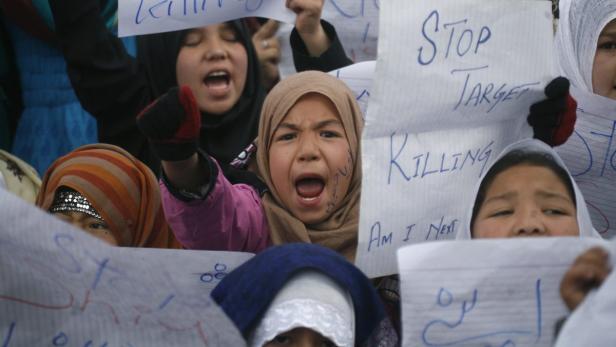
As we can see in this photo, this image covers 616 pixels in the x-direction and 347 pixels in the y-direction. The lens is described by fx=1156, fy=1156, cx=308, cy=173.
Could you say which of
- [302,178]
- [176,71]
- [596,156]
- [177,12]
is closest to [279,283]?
[302,178]

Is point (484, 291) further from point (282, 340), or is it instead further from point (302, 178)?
point (302, 178)

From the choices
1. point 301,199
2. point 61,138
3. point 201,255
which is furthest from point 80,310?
point 61,138

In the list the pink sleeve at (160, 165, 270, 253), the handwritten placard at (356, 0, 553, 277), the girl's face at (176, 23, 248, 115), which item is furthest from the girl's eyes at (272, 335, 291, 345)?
the girl's face at (176, 23, 248, 115)

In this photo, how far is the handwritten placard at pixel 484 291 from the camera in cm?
204

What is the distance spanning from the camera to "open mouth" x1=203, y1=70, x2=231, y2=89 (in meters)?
3.86

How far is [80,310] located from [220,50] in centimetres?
192

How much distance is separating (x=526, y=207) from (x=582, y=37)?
0.93 metres

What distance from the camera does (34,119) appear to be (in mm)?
3715

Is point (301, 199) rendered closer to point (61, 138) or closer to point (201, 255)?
point (201, 255)

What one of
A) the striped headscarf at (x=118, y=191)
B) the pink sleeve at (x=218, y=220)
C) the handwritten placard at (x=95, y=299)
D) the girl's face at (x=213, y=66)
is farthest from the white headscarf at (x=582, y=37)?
the handwritten placard at (x=95, y=299)

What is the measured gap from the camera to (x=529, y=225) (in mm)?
2537

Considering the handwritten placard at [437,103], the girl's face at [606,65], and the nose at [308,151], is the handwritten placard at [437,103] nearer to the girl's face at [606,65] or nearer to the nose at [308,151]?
the nose at [308,151]

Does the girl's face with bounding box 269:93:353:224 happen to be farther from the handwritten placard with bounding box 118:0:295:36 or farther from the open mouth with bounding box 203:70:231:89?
the open mouth with bounding box 203:70:231:89

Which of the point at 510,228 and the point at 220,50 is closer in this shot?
the point at 510,228
